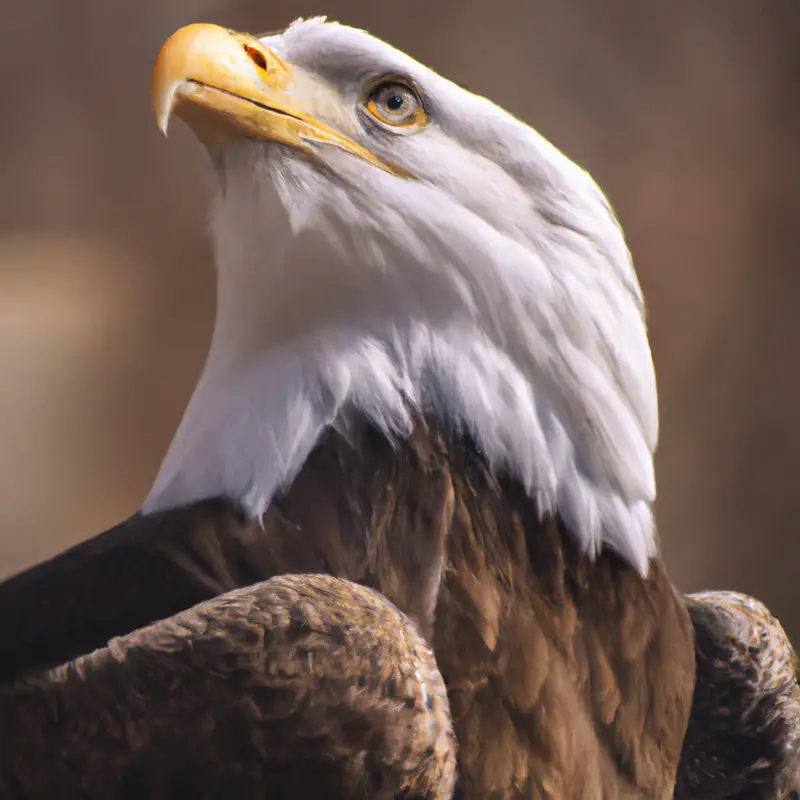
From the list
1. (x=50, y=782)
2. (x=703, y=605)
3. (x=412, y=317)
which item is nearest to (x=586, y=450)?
(x=412, y=317)

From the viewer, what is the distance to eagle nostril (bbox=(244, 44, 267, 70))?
848mm

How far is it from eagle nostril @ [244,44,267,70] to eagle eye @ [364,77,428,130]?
91 mm

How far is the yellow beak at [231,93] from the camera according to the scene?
0.80 m

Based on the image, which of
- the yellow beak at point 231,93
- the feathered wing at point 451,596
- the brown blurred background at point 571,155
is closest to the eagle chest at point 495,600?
the feathered wing at point 451,596

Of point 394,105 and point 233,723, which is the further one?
Result: point 394,105

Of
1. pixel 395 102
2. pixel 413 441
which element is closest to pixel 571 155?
pixel 395 102

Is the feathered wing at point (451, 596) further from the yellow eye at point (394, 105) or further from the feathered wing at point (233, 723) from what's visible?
the yellow eye at point (394, 105)

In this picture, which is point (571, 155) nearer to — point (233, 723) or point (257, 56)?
point (257, 56)

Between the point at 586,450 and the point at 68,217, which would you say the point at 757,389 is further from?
the point at 68,217

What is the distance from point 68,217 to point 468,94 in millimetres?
647

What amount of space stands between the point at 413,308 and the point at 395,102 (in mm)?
174

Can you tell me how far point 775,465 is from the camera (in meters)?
1.65

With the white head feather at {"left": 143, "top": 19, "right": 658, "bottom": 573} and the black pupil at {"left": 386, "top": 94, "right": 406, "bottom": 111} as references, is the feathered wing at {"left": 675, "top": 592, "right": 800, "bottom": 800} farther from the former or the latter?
the black pupil at {"left": 386, "top": 94, "right": 406, "bottom": 111}

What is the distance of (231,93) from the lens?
0.82 m
